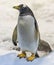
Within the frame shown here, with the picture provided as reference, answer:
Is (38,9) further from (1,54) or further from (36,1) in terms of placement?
(1,54)

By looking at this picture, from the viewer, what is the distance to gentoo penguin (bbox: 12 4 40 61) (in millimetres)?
1449

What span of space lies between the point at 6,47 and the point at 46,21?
20.5 inches

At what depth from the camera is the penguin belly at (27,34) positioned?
1.45 m

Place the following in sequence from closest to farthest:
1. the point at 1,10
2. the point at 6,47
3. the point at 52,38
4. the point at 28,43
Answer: the point at 28,43, the point at 6,47, the point at 52,38, the point at 1,10

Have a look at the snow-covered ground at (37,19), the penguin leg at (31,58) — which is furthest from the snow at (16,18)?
the penguin leg at (31,58)

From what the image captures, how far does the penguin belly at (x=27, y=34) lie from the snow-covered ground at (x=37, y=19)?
40 centimetres

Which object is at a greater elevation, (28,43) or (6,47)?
(28,43)

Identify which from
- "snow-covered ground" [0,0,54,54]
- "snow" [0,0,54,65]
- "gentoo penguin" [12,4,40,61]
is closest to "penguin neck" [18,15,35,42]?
"gentoo penguin" [12,4,40,61]

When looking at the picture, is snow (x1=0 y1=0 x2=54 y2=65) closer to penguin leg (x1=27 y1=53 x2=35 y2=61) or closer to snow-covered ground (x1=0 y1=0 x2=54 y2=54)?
snow-covered ground (x1=0 y1=0 x2=54 y2=54)

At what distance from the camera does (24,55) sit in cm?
156

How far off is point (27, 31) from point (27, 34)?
2 centimetres

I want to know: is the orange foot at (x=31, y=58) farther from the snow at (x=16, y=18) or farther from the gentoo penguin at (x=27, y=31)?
the snow at (x=16, y=18)

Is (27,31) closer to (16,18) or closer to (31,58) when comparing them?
(31,58)

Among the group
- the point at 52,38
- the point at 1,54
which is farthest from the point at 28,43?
the point at 52,38
